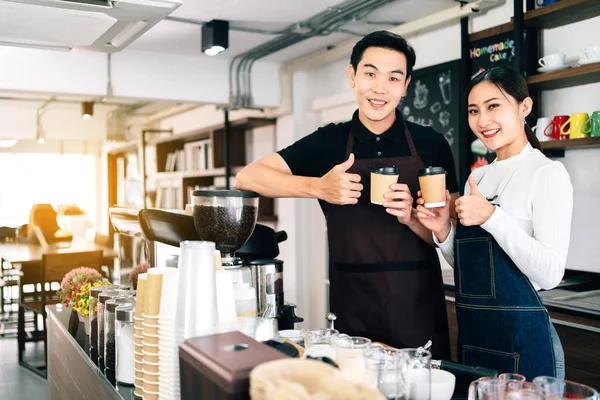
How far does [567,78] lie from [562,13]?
0.36 meters

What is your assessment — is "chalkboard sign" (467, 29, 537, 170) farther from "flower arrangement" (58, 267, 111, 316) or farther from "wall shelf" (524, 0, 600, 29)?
"flower arrangement" (58, 267, 111, 316)

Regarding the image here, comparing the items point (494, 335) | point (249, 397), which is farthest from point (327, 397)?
point (494, 335)

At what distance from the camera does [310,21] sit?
13.9ft

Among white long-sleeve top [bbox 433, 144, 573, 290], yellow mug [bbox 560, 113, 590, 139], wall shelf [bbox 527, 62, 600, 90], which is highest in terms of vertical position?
wall shelf [bbox 527, 62, 600, 90]

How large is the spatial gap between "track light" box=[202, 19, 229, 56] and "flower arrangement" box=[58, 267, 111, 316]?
6.96ft

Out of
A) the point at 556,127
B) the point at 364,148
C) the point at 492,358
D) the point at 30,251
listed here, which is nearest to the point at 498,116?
the point at 364,148

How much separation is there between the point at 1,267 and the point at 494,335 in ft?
21.0

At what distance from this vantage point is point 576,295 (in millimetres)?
2812

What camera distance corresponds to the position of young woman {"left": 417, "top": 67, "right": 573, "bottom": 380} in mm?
1684

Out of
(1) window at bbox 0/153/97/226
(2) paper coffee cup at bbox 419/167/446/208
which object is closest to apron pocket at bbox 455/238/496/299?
(2) paper coffee cup at bbox 419/167/446/208

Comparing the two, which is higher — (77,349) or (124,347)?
(124,347)

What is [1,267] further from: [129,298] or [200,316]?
[200,316]

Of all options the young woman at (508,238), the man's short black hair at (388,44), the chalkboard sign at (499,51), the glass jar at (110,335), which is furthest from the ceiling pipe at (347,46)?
the glass jar at (110,335)

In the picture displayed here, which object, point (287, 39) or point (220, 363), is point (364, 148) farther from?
point (287, 39)
